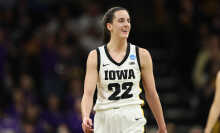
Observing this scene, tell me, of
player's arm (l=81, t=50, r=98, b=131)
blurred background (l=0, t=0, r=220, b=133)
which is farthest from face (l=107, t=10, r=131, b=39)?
blurred background (l=0, t=0, r=220, b=133)

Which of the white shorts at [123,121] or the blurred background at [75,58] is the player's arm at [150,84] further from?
the blurred background at [75,58]

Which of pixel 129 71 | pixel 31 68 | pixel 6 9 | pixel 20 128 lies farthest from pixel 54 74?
pixel 129 71

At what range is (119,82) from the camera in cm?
697

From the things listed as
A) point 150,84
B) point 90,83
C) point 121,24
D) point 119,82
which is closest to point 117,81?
point 119,82

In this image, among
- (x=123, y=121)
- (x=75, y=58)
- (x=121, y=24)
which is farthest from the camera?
(x=75, y=58)

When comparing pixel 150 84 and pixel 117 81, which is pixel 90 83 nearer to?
pixel 117 81

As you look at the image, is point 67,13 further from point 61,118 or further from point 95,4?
point 61,118

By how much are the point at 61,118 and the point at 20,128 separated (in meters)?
0.82

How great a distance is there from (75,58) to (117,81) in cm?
630

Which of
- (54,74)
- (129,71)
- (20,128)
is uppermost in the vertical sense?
(129,71)

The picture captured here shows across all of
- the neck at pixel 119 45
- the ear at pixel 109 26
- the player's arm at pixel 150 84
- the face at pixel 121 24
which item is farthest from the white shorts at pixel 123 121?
the ear at pixel 109 26

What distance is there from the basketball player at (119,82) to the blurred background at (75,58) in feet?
14.5

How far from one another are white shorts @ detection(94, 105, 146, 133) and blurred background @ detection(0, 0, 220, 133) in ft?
14.6

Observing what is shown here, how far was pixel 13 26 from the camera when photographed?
45.3ft
